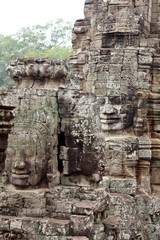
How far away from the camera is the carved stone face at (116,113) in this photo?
10.5 metres

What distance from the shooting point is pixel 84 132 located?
5.93 meters

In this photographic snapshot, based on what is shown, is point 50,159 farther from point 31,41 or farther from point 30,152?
point 31,41

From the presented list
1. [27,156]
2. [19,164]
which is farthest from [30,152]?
[19,164]

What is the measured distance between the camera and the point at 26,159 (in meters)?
5.72

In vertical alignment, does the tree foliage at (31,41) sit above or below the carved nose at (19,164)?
above

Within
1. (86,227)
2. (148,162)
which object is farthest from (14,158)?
(148,162)

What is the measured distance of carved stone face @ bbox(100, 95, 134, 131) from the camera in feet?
34.3

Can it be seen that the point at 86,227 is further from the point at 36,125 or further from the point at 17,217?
the point at 36,125

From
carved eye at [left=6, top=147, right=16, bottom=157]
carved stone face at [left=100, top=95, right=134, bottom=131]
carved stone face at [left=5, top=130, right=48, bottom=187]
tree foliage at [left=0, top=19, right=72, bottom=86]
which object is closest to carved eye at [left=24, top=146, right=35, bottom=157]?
carved stone face at [left=5, top=130, right=48, bottom=187]

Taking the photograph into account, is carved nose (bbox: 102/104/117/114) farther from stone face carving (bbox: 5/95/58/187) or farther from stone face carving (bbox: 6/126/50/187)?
stone face carving (bbox: 6/126/50/187)

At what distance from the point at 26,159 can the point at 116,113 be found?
499 cm

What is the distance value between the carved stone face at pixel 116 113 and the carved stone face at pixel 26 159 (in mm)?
4788

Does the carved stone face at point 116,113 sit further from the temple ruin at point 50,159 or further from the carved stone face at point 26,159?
the carved stone face at point 26,159

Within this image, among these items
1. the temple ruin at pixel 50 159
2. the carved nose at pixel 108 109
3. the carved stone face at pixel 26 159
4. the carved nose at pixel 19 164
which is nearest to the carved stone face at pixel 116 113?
the carved nose at pixel 108 109
